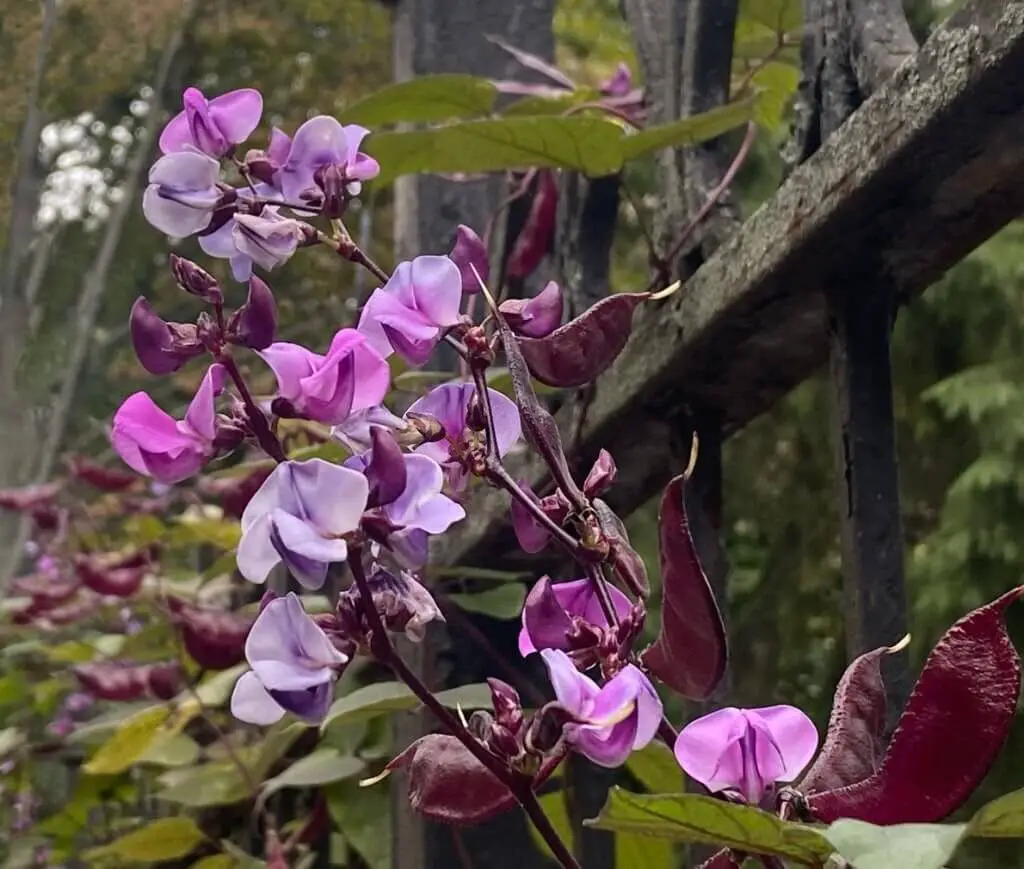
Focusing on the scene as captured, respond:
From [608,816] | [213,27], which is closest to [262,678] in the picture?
[608,816]

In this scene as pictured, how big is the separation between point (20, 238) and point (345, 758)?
2963 millimetres

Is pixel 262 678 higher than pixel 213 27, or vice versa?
pixel 213 27

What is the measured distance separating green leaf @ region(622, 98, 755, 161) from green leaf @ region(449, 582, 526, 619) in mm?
291

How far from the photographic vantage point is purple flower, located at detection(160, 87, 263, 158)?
0.32 meters

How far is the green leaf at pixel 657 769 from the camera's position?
0.56 m

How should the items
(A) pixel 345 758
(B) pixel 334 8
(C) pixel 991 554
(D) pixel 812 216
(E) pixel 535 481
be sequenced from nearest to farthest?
(D) pixel 812 216
(E) pixel 535 481
(A) pixel 345 758
(C) pixel 991 554
(B) pixel 334 8

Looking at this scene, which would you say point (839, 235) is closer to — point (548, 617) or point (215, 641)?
point (548, 617)

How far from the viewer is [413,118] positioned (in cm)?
66

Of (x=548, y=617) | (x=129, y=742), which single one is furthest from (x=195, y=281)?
(x=129, y=742)

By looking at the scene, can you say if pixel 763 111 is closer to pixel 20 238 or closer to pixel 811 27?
pixel 811 27

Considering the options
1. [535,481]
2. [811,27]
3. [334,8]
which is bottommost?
[535,481]

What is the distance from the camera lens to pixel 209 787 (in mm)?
1067

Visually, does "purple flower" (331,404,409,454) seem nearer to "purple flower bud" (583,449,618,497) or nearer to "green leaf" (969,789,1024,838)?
"purple flower bud" (583,449,618,497)

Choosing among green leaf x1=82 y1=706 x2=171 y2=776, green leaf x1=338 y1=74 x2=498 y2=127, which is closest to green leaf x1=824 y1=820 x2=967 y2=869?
green leaf x1=338 y1=74 x2=498 y2=127
